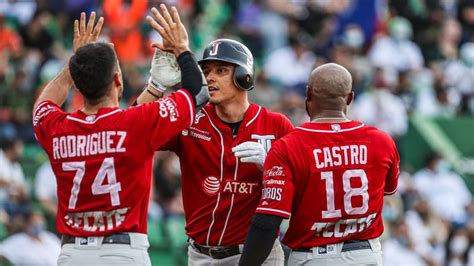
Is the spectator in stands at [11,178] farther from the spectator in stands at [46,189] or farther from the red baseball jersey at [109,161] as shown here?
the red baseball jersey at [109,161]

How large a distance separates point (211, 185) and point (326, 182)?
2.97 feet

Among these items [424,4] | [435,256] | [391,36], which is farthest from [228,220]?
[424,4]

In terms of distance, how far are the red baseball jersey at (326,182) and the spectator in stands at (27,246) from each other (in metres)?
6.05

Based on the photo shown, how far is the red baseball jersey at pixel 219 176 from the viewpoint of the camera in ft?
23.2

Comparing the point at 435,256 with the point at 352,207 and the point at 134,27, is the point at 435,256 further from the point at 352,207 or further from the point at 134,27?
the point at 352,207

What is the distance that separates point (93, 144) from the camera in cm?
615

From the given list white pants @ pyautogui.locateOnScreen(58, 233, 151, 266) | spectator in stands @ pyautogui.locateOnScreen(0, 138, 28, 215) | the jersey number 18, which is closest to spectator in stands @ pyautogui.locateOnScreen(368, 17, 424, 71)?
spectator in stands @ pyautogui.locateOnScreen(0, 138, 28, 215)

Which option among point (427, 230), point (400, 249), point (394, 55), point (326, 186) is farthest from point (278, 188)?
point (394, 55)

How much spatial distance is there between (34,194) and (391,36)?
786cm

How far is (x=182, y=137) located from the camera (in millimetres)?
7191

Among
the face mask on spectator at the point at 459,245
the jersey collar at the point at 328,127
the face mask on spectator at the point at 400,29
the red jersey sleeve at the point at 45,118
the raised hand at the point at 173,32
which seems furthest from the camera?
the face mask on spectator at the point at 400,29

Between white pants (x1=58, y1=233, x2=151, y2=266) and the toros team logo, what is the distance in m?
0.94

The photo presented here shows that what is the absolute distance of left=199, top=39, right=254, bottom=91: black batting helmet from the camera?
718 cm

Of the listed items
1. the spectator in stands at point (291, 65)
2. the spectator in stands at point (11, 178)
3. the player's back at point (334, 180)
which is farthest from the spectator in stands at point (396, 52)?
the player's back at point (334, 180)
